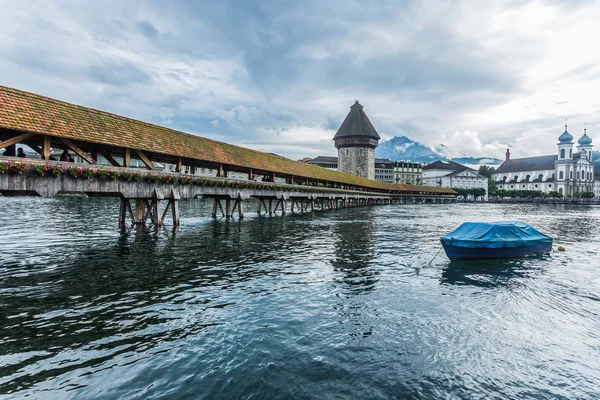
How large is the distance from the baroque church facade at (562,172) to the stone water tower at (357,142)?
342 feet

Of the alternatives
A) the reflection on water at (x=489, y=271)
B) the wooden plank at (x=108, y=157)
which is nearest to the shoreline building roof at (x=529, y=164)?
the reflection on water at (x=489, y=271)

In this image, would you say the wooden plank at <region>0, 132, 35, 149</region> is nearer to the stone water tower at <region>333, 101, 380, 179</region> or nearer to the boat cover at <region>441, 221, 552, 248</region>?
the boat cover at <region>441, 221, 552, 248</region>

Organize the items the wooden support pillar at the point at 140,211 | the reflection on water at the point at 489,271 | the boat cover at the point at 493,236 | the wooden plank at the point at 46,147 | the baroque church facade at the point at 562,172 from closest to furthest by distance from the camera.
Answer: the reflection on water at the point at 489,271 < the boat cover at the point at 493,236 < the wooden plank at the point at 46,147 < the wooden support pillar at the point at 140,211 < the baroque church facade at the point at 562,172

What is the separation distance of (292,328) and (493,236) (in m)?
12.8

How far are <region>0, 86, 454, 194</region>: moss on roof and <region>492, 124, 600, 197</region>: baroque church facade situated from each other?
168044 millimetres

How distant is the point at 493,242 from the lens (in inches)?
627

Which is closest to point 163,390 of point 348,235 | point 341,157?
point 348,235

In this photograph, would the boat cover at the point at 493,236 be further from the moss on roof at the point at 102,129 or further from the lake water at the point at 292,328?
the moss on roof at the point at 102,129

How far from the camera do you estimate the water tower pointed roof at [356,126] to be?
102m

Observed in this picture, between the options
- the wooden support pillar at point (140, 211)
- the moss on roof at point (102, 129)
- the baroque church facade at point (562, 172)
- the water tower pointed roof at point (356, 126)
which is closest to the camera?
the moss on roof at point (102, 129)

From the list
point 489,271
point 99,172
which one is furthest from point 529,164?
point 99,172

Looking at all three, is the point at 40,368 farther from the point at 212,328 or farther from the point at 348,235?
the point at 348,235

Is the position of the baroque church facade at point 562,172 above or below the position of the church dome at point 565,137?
below

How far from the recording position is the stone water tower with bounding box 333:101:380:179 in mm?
101812
